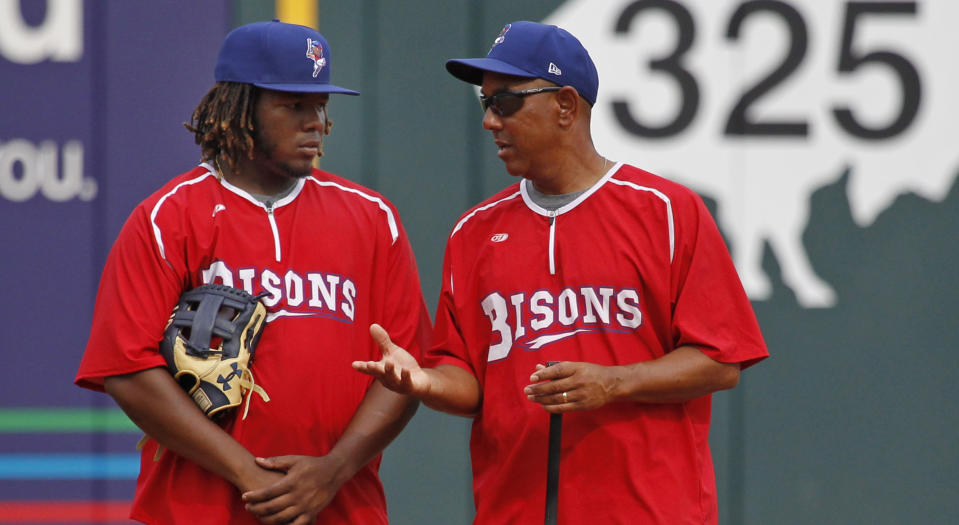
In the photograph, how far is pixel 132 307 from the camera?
2383mm

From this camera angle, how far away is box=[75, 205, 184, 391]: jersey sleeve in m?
2.37

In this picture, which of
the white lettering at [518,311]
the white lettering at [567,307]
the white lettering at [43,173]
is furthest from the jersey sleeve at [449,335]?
the white lettering at [43,173]

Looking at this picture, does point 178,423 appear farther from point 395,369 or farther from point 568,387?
point 568,387

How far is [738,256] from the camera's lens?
154 inches

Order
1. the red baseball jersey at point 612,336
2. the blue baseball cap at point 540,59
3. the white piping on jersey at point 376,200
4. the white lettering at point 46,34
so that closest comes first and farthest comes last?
the red baseball jersey at point 612,336 < the blue baseball cap at point 540,59 < the white piping on jersey at point 376,200 < the white lettering at point 46,34

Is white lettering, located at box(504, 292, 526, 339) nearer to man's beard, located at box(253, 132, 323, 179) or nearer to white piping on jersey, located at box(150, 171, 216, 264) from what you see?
man's beard, located at box(253, 132, 323, 179)

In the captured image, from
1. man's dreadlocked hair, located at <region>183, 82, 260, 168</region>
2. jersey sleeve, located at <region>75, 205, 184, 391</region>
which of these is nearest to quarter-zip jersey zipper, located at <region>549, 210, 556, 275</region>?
man's dreadlocked hair, located at <region>183, 82, 260, 168</region>

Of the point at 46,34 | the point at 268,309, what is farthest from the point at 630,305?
the point at 46,34

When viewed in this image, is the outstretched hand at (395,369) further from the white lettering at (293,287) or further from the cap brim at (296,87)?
the cap brim at (296,87)

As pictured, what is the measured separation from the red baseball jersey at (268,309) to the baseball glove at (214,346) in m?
0.04

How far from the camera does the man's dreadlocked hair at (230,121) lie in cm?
253

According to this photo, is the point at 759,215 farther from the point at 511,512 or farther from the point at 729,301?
the point at 511,512

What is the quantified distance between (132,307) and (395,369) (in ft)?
1.92

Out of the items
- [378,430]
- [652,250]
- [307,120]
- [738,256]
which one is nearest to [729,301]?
[652,250]
